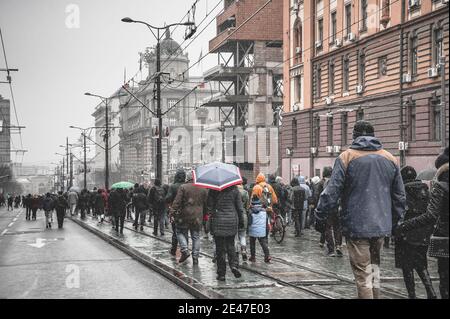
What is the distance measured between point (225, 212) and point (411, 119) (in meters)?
23.3

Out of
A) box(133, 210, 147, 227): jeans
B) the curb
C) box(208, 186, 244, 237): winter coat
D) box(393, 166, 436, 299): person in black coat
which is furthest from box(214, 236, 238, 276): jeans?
box(133, 210, 147, 227): jeans

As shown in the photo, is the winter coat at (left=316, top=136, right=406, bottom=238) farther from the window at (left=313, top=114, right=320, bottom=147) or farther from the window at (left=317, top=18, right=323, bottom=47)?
the window at (left=317, top=18, right=323, bottom=47)

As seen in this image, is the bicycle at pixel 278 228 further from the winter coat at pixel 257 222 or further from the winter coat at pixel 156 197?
the winter coat at pixel 257 222

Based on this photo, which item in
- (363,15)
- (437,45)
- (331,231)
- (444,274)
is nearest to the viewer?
(444,274)

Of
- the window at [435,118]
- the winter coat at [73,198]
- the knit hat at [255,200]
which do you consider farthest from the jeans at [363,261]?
the winter coat at [73,198]

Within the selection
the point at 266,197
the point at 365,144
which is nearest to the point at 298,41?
the point at 266,197

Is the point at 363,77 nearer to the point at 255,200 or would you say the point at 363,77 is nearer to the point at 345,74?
the point at 345,74

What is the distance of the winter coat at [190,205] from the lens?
44.4ft

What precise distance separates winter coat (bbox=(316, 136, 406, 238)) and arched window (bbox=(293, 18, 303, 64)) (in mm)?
40153

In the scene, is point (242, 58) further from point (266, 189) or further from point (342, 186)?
point (342, 186)

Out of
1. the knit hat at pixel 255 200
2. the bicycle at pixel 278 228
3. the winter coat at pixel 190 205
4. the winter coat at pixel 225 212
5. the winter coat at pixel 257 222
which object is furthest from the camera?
the bicycle at pixel 278 228

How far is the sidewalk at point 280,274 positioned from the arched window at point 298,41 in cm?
2980

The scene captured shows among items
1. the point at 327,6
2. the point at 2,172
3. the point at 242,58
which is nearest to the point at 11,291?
the point at 327,6

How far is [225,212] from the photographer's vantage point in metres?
11.8
